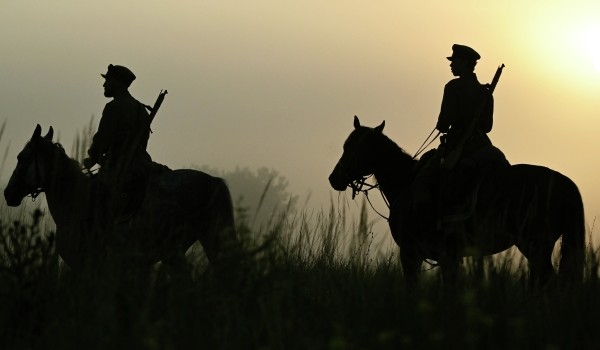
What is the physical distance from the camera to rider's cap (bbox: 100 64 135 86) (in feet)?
37.4

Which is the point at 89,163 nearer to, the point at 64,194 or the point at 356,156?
the point at 64,194

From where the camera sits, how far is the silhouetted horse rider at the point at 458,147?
10.6m

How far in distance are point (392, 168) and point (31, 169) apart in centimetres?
400

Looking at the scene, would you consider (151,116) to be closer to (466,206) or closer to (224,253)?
(466,206)

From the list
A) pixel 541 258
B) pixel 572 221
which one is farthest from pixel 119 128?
pixel 572 221

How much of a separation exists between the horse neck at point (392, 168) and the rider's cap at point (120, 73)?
2.97 meters

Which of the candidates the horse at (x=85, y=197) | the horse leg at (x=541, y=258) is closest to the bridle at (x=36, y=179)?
the horse at (x=85, y=197)

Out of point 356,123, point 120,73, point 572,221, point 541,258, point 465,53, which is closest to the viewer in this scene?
point 541,258

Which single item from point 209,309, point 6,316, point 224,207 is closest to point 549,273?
point 224,207

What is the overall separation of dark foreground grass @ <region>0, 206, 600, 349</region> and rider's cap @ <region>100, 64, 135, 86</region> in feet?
14.8

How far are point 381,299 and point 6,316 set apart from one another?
2462 millimetres

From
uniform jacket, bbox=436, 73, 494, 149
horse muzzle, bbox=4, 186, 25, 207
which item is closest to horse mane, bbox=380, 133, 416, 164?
uniform jacket, bbox=436, 73, 494, 149

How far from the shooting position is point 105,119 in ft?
36.5

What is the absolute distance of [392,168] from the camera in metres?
11.4
